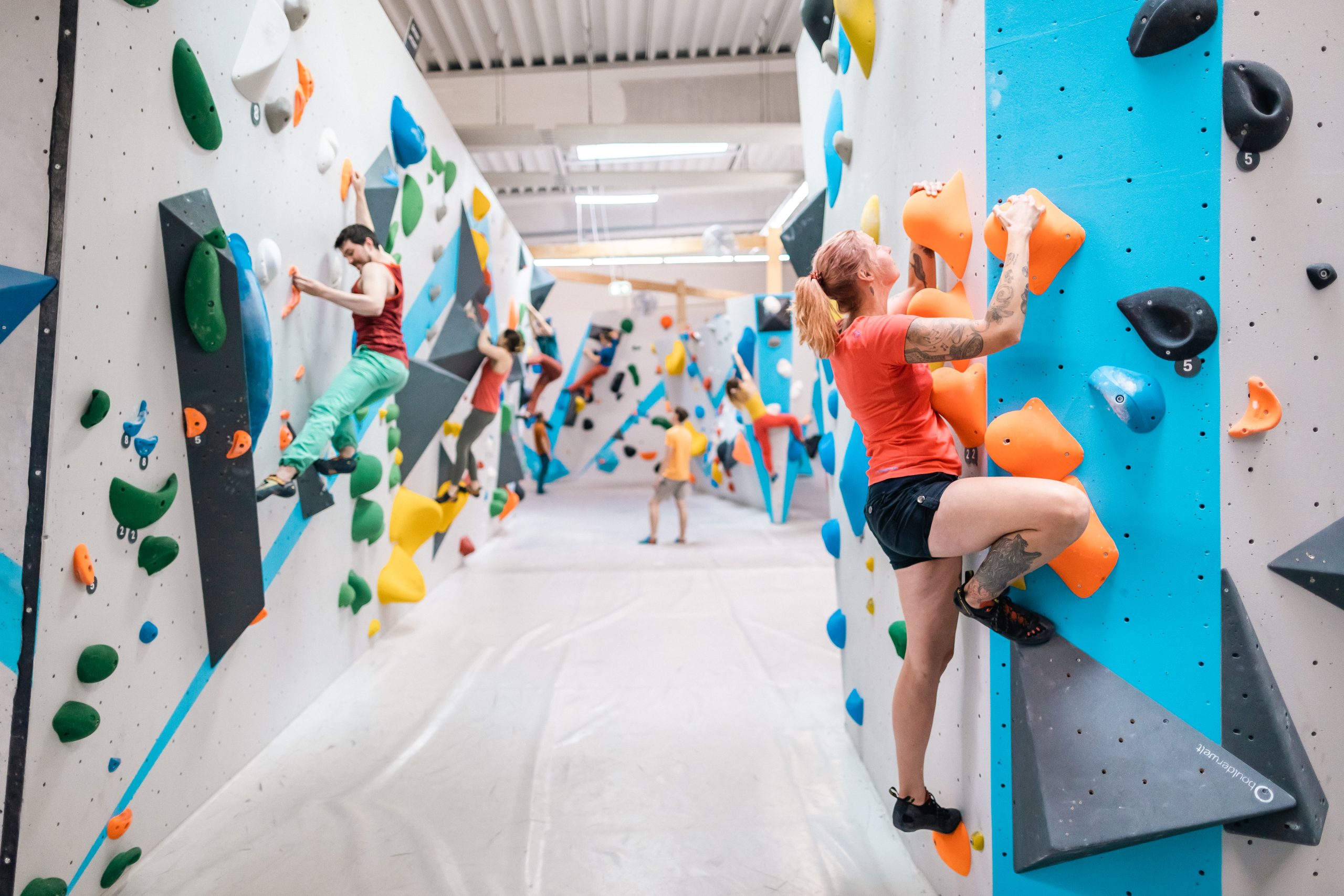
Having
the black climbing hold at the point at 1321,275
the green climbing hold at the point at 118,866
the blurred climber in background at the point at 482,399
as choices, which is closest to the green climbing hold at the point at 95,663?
the green climbing hold at the point at 118,866

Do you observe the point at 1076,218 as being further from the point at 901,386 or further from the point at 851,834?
the point at 851,834

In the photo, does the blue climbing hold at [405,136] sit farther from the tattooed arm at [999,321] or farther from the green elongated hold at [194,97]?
the tattooed arm at [999,321]

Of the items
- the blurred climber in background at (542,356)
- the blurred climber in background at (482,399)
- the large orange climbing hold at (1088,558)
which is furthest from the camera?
the blurred climber in background at (542,356)

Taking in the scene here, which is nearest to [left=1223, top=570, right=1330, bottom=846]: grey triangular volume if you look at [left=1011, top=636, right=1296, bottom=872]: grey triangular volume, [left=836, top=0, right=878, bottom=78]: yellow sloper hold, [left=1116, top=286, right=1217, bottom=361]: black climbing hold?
[left=1011, top=636, right=1296, bottom=872]: grey triangular volume

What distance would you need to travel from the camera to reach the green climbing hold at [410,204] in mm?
3766

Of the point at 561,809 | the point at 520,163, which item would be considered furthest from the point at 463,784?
the point at 520,163

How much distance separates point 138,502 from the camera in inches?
73.1

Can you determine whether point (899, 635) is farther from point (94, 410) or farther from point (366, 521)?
point (366, 521)

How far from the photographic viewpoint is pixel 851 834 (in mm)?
2123

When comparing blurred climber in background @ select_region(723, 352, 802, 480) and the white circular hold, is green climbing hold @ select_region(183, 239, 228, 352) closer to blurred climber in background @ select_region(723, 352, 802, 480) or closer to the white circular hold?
the white circular hold

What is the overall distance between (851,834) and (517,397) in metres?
5.74

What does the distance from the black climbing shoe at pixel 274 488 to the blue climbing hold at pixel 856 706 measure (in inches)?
74.0

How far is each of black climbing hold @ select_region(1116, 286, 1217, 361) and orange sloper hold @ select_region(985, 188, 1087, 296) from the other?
0.14 m

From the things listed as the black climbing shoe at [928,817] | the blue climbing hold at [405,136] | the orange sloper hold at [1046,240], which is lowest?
the black climbing shoe at [928,817]
